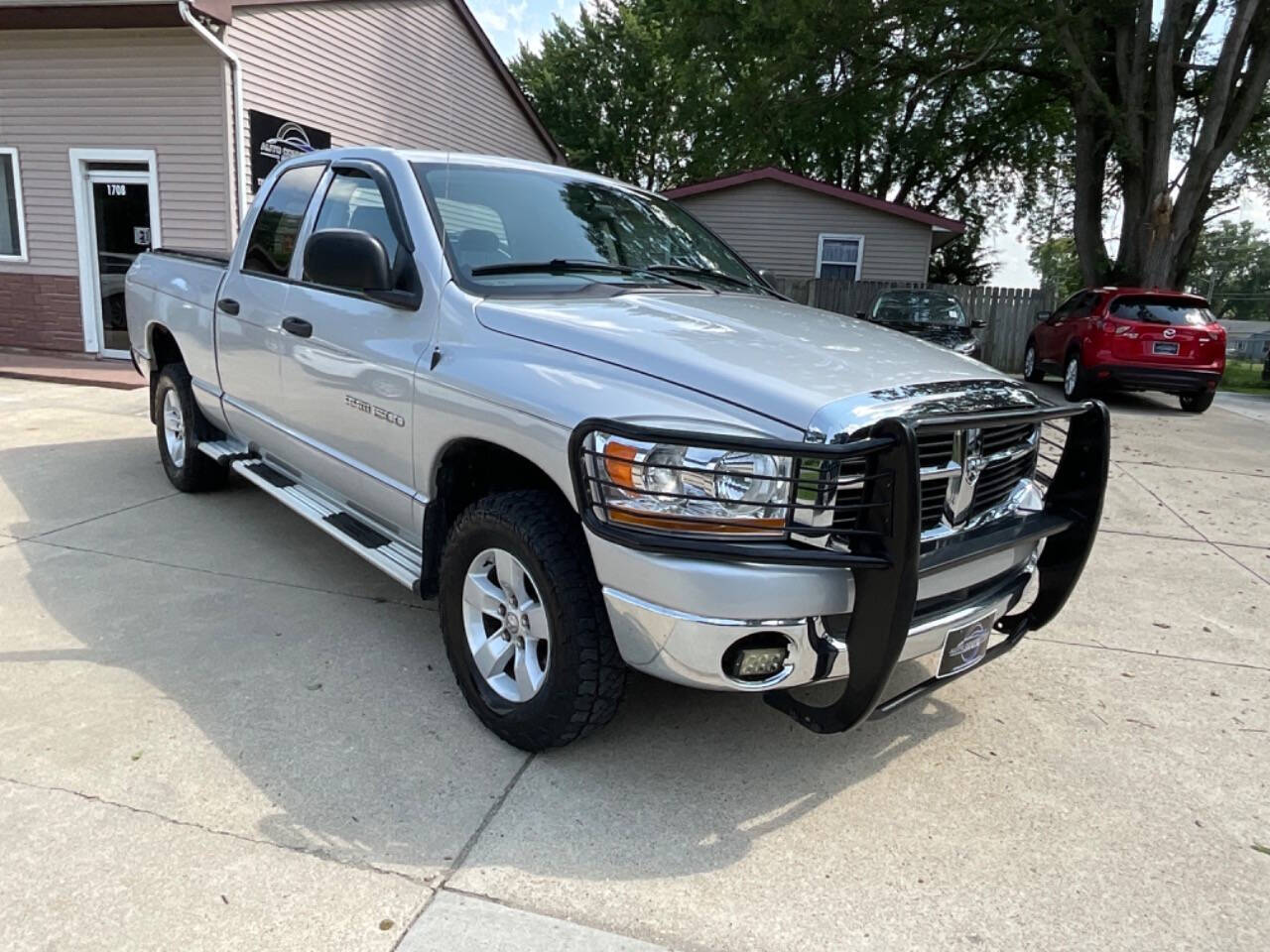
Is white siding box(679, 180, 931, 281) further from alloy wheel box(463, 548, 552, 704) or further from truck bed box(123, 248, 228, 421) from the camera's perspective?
alloy wheel box(463, 548, 552, 704)

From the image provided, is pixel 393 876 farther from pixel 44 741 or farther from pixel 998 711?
pixel 998 711

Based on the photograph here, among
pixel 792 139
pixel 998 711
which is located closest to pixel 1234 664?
pixel 998 711

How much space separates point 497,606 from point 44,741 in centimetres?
152

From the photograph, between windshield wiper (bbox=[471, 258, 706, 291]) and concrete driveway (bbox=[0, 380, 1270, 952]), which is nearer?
concrete driveway (bbox=[0, 380, 1270, 952])

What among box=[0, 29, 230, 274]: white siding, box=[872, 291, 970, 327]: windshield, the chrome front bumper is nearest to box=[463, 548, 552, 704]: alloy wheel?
the chrome front bumper

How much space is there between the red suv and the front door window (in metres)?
12.3

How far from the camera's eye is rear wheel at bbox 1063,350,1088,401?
12516 mm

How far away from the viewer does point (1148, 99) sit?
57.2 ft

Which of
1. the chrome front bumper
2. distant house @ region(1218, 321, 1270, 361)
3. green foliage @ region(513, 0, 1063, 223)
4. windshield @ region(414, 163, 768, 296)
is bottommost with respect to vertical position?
distant house @ region(1218, 321, 1270, 361)

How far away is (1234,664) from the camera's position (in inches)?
157

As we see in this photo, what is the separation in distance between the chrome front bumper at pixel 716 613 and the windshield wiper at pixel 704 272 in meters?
1.69

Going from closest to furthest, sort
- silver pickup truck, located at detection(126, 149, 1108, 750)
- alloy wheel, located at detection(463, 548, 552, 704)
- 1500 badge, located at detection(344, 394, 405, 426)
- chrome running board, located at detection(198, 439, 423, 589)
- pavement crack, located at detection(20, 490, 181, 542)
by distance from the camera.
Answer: silver pickup truck, located at detection(126, 149, 1108, 750), alloy wheel, located at detection(463, 548, 552, 704), 1500 badge, located at detection(344, 394, 405, 426), chrome running board, located at detection(198, 439, 423, 589), pavement crack, located at detection(20, 490, 181, 542)

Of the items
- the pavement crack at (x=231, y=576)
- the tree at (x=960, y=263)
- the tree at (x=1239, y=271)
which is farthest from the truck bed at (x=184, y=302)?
the tree at (x=1239, y=271)

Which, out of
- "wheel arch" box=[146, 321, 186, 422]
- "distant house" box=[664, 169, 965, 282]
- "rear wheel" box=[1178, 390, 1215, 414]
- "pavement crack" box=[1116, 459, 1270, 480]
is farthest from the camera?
"distant house" box=[664, 169, 965, 282]
